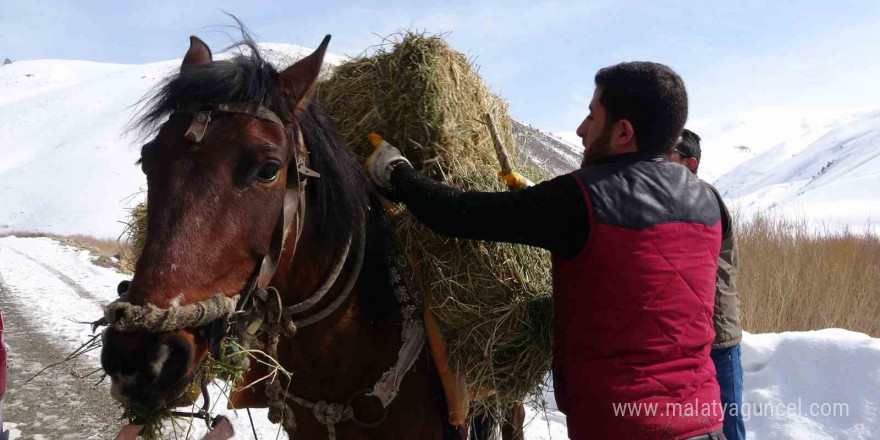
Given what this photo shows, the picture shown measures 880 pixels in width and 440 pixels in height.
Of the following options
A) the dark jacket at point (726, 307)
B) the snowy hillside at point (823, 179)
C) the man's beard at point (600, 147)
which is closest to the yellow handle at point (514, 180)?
the man's beard at point (600, 147)

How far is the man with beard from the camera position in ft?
5.57

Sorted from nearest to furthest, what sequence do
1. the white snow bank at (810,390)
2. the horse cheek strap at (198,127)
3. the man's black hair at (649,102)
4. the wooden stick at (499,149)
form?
the horse cheek strap at (198,127)
the man's black hair at (649,102)
the wooden stick at (499,149)
the white snow bank at (810,390)

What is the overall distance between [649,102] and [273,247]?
1288mm

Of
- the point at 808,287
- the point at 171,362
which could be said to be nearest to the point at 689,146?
the point at 171,362

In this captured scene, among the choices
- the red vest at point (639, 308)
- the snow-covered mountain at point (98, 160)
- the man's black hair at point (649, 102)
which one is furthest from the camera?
the snow-covered mountain at point (98, 160)

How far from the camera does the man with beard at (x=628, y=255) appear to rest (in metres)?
1.70

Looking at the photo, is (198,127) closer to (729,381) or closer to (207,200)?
(207,200)

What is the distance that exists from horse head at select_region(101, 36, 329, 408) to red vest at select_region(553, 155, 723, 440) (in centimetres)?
95

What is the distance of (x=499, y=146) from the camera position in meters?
2.43

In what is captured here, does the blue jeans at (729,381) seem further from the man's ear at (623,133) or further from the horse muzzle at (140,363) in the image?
the horse muzzle at (140,363)

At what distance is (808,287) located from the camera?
21.9 ft

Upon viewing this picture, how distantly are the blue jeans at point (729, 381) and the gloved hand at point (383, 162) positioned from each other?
82.0 inches

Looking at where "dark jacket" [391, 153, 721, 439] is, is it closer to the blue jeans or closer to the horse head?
the horse head

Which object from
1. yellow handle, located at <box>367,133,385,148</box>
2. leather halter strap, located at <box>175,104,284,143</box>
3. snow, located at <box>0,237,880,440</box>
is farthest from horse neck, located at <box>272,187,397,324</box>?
snow, located at <box>0,237,880,440</box>
